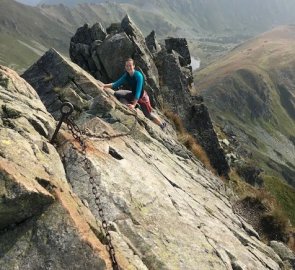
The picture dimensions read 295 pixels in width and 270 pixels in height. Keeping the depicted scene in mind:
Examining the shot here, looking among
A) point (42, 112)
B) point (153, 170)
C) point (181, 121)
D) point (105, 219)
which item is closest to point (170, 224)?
point (105, 219)

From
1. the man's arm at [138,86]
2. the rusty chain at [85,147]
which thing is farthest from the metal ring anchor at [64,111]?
the man's arm at [138,86]

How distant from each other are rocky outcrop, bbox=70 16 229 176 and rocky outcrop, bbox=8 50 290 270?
14.1m

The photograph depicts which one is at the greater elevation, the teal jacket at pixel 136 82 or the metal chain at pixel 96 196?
the teal jacket at pixel 136 82

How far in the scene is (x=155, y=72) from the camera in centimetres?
4156

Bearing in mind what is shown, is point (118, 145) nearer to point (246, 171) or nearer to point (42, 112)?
point (42, 112)

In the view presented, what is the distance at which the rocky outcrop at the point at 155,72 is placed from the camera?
38781mm

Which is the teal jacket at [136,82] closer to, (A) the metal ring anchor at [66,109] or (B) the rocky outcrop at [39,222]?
(A) the metal ring anchor at [66,109]

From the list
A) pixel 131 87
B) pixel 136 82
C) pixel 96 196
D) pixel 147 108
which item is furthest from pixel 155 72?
pixel 96 196

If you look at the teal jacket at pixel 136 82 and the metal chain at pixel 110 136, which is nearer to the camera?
the metal chain at pixel 110 136

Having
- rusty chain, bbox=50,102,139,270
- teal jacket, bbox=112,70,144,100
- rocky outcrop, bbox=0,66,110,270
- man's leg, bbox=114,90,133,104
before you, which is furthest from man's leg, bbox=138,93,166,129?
rocky outcrop, bbox=0,66,110,270

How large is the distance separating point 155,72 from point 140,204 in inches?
1084

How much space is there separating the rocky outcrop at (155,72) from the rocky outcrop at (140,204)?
14.1 metres

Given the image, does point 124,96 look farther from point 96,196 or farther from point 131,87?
point 96,196

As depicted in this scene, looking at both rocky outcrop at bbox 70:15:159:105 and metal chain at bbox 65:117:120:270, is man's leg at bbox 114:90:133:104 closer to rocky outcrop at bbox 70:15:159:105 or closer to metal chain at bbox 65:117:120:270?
metal chain at bbox 65:117:120:270
